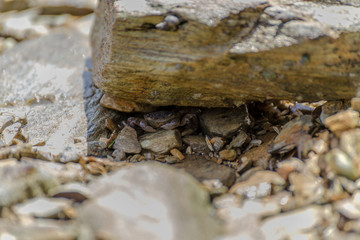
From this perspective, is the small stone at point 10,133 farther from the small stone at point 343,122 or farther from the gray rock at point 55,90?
the small stone at point 343,122

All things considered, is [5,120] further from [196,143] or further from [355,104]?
[355,104]

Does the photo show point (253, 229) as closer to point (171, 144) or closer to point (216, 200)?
point (216, 200)

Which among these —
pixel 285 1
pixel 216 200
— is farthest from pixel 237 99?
pixel 216 200

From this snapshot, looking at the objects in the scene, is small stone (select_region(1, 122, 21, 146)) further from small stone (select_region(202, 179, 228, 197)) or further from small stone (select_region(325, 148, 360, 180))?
small stone (select_region(325, 148, 360, 180))

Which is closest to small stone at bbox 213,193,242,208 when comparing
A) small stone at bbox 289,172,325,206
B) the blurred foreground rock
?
small stone at bbox 289,172,325,206

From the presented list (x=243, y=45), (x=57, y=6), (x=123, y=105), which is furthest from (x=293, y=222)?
(x=57, y=6)

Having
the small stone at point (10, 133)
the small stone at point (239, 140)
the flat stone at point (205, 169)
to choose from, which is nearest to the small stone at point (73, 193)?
the flat stone at point (205, 169)

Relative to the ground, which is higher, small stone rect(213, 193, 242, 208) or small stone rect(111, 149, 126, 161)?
small stone rect(213, 193, 242, 208)
